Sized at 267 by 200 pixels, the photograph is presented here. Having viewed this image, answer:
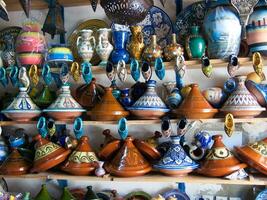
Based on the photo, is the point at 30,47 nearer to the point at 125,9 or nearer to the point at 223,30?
the point at 125,9

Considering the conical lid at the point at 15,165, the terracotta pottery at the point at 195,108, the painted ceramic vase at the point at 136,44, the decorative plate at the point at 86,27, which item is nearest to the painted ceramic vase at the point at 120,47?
the painted ceramic vase at the point at 136,44

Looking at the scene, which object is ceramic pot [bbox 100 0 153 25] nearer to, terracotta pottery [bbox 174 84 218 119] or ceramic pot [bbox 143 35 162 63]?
ceramic pot [bbox 143 35 162 63]

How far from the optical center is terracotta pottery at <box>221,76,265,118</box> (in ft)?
3.63

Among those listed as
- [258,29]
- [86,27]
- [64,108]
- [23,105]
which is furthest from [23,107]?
[258,29]

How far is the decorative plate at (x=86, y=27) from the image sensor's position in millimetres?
1396

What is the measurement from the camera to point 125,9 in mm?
1084

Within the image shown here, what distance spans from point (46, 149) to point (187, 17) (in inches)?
29.0

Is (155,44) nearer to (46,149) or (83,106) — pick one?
(83,106)

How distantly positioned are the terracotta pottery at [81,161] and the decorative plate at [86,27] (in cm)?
35

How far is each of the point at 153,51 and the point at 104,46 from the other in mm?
187

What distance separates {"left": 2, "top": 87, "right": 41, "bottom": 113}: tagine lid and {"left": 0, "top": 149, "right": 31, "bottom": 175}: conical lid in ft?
0.58

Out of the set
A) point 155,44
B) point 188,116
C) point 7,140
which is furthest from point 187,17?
point 7,140

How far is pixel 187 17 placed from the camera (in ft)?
4.31

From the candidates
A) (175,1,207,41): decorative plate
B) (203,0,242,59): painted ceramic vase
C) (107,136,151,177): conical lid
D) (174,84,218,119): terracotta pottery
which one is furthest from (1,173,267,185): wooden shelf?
(175,1,207,41): decorative plate
